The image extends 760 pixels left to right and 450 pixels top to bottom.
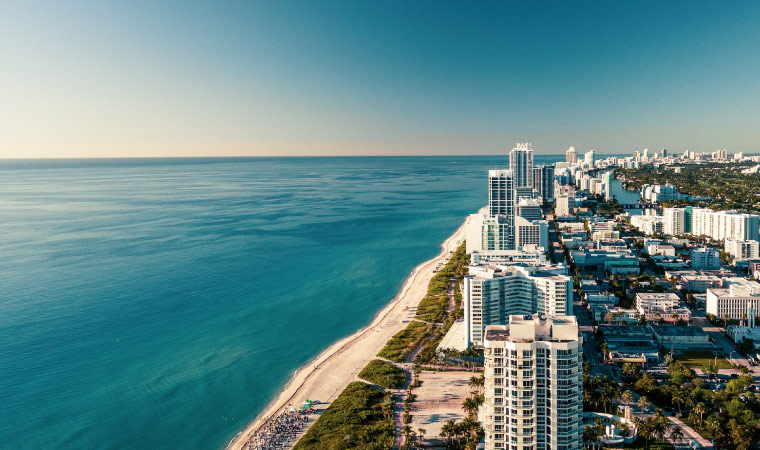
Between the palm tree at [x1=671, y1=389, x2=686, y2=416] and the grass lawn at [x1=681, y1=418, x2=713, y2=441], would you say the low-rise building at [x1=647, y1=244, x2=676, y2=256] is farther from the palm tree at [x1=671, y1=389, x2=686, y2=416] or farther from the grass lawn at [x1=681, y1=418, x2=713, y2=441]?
the grass lawn at [x1=681, y1=418, x2=713, y2=441]

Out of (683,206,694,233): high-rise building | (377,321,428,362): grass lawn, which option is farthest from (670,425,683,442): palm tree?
(683,206,694,233): high-rise building

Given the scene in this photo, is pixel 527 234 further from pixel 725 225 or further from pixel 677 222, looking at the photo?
pixel 677 222

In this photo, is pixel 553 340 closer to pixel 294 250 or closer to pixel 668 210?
pixel 294 250

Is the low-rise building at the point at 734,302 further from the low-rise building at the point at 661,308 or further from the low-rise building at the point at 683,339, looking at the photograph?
the low-rise building at the point at 683,339

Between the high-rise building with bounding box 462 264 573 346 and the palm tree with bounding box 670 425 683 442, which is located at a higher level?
the high-rise building with bounding box 462 264 573 346

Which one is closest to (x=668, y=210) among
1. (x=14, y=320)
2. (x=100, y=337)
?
(x=100, y=337)

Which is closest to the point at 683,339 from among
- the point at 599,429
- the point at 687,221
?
the point at 599,429
